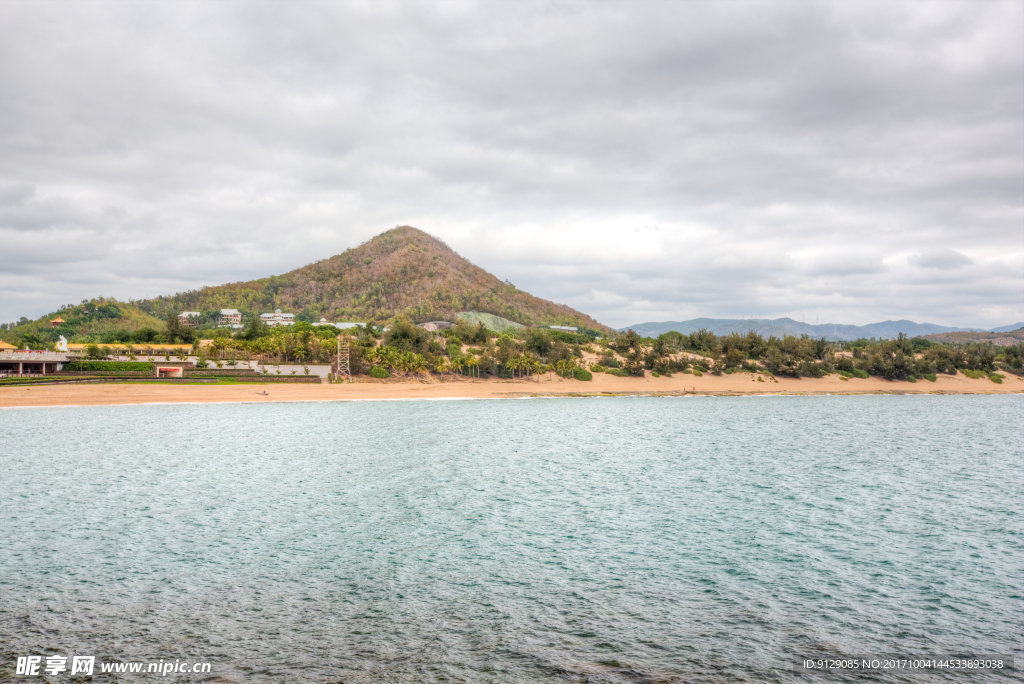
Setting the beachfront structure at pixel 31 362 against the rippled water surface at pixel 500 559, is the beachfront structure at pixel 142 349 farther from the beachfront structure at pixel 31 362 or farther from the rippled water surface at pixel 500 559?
the rippled water surface at pixel 500 559

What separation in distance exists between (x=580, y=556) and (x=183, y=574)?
1103 cm

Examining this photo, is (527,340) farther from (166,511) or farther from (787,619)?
(787,619)

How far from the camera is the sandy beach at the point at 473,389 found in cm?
7269

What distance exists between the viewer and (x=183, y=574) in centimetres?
1630

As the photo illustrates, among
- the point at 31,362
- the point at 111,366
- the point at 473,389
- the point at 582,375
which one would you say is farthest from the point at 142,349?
the point at 582,375

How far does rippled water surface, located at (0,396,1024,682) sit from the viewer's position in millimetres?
12109

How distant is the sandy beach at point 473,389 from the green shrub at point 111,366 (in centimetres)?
1194

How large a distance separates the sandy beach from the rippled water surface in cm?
3604

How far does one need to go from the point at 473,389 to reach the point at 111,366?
54585mm

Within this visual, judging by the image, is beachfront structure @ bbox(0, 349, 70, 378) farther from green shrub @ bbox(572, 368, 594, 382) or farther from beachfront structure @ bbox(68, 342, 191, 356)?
green shrub @ bbox(572, 368, 594, 382)

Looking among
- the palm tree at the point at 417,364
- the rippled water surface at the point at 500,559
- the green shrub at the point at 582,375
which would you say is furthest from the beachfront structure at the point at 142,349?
the rippled water surface at the point at 500,559

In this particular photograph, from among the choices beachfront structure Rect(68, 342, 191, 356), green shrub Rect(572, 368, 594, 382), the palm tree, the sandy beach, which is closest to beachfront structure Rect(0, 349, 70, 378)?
beachfront structure Rect(68, 342, 191, 356)

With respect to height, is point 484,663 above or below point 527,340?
below

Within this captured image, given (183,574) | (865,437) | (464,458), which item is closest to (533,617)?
(183,574)
